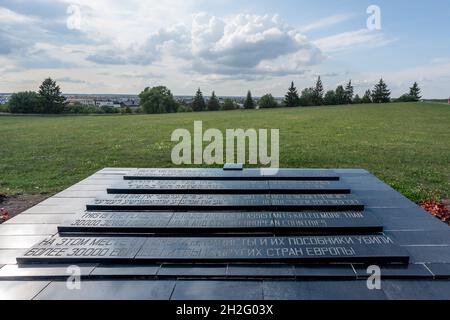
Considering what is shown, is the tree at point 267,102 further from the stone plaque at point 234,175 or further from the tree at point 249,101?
the stone plaque at point 234,175

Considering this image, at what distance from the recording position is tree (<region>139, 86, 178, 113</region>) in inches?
2491

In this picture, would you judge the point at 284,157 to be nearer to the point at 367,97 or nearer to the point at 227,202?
the point at 227,202

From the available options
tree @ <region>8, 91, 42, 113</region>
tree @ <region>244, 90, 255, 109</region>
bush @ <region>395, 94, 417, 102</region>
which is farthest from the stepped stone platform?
bush @ <region>395, 94, 417, 102</region>

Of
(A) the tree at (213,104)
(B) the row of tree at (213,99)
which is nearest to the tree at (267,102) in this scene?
(B) the row of tree at (213,99)

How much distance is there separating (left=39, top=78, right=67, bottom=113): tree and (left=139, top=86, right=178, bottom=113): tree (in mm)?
13549

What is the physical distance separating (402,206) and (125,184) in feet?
14.4

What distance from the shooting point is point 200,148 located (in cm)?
1437

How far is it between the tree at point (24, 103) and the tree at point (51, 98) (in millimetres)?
837

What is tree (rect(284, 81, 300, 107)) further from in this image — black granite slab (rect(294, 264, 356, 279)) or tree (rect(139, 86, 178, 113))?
black granite slab (rect(294, 264, 356, 279))

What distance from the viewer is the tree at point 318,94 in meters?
67.4
